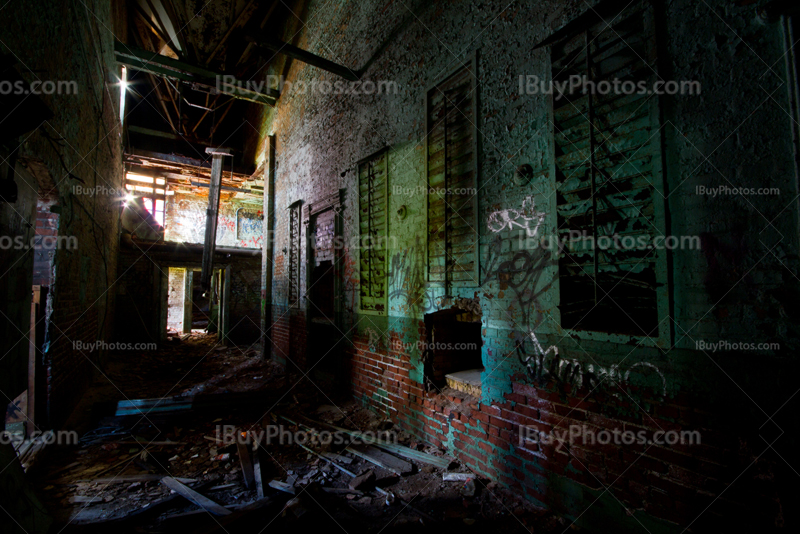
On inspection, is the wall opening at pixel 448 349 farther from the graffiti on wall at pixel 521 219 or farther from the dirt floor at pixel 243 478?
the graffiti on wall at pixel 521 219

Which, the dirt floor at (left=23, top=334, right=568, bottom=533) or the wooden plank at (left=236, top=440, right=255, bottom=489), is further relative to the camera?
the wooden plank at (left=236, top=440, right=255, bottom=489)

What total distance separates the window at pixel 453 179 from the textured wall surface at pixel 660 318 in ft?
0.39

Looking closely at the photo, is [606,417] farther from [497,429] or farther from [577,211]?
[577,211]

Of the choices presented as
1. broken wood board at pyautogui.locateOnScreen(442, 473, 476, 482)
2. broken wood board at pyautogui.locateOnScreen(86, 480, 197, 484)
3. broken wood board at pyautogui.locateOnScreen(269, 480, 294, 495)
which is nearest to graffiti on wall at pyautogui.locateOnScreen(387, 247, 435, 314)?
broken wood board at pyautogui.locateOnScreen(442, 473, 476, 482)

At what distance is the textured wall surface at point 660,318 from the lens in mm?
1701

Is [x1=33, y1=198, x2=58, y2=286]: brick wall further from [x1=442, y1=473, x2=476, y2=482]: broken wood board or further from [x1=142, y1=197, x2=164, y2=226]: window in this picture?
[x1=142, y1=197, x2=164, y2=226]: window

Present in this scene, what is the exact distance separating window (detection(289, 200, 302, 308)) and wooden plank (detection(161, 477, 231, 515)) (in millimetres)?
3929

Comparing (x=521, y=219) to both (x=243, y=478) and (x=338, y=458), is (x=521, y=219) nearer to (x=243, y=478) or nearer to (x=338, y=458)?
(x=338, y=458)

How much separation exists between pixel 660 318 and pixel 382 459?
2724 mm

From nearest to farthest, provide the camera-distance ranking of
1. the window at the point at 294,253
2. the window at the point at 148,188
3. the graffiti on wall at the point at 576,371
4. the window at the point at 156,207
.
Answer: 1. the graffiti on wall at the point at 576,371
2. the window at the point at 294,253
3. the window at the point at 148,188
4. the window at the point at 156,207

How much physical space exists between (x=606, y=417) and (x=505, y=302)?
1030 millimetres

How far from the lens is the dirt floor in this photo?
2.59 meters

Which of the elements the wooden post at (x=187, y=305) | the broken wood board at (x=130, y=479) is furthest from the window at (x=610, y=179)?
the wooden post at (x=187, y=305)

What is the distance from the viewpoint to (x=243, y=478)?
10.7ft
